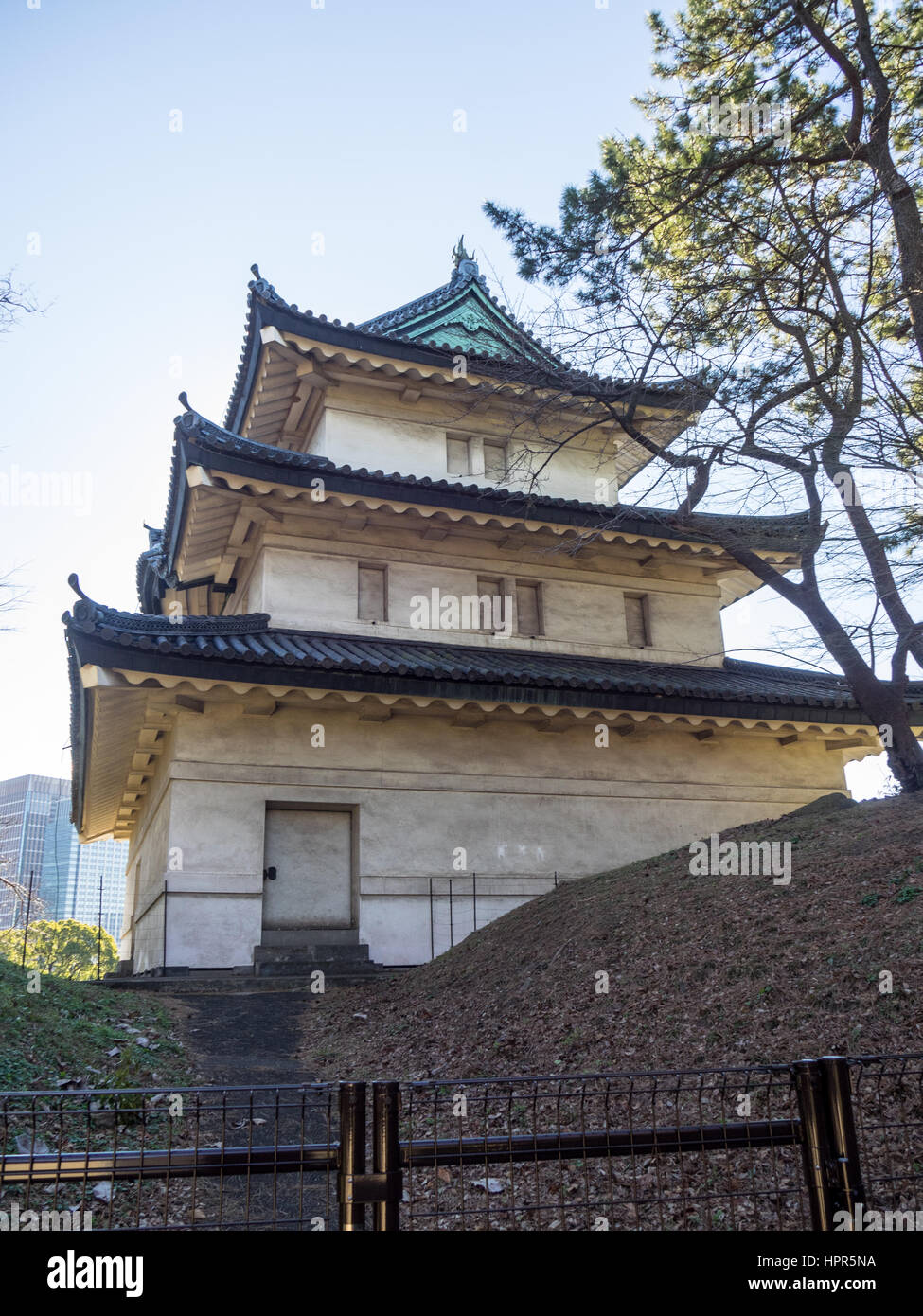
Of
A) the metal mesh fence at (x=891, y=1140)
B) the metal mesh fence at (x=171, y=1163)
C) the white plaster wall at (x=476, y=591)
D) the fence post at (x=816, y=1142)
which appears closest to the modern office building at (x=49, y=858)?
the white plaster wall at (x=476, y=591)

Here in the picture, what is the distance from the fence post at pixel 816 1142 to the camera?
3.52m

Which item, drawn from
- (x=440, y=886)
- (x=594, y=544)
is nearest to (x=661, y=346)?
(x=594, y=544)

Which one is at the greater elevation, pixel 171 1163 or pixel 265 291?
pixel 265 291

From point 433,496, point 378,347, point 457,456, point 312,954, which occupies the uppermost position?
point 378,347

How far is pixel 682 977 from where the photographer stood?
800 centimetres

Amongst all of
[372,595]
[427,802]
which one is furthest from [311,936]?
[372,595]

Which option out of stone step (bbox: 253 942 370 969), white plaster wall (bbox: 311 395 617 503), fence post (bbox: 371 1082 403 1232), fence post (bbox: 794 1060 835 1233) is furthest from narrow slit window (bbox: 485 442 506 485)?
fence post (bbox: 371 1082 403 1232)

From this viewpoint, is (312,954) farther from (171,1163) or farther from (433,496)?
(171,1163)

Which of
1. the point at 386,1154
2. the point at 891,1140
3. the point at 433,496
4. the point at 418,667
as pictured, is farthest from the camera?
the point at 433,496

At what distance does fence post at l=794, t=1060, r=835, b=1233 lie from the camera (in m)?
3.52

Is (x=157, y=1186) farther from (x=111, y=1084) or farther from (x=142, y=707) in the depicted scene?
(x=142, y=707)

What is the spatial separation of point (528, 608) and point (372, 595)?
9.36 ft

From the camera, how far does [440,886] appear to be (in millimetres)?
13945
